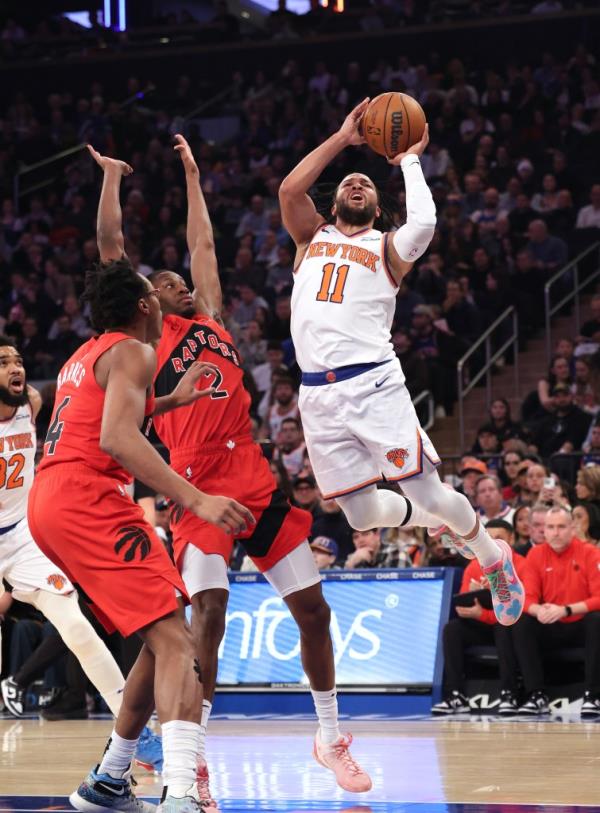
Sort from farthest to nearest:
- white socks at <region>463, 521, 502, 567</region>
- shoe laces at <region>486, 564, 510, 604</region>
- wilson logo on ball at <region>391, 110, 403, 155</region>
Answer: shoe laces at <region>486, 564, 510, 604</region>, white socks at <region>463, 521, 502, 567</region>, wilson logo on ball at <region>391, 110, 403, 155</region>

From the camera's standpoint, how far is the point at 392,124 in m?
6.43

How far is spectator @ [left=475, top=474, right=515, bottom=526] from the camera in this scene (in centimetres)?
1071

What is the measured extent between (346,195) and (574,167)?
39.7ft

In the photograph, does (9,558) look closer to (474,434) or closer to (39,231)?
(474,434)

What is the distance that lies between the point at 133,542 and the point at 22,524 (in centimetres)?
403

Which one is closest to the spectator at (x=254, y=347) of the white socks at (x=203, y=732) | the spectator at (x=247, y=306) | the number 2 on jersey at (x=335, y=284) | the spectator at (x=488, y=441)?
the spectator at (x=247, y=306)

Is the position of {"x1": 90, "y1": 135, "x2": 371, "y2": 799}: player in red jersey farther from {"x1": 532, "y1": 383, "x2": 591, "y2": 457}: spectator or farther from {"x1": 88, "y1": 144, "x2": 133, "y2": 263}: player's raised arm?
{"x1": 532, "y1": 383, "x2": 591, "y2": 457}: spectator

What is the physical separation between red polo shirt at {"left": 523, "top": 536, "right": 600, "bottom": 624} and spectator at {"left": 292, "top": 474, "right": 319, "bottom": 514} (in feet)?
8.39

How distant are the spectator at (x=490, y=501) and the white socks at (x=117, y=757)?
5.81 metres

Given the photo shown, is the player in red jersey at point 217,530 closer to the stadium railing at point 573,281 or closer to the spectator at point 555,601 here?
the spectator at point 555,601

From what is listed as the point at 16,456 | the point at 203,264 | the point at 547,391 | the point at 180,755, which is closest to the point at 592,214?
the point at 547,391

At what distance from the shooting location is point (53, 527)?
505 centimetres

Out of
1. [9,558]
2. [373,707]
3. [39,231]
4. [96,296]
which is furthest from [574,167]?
[96,296]

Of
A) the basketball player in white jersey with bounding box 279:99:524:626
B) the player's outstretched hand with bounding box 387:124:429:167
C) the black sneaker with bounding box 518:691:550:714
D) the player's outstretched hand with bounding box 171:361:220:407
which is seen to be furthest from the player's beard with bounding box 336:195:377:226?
the black sneaker with bounding box 518:691:550:714
